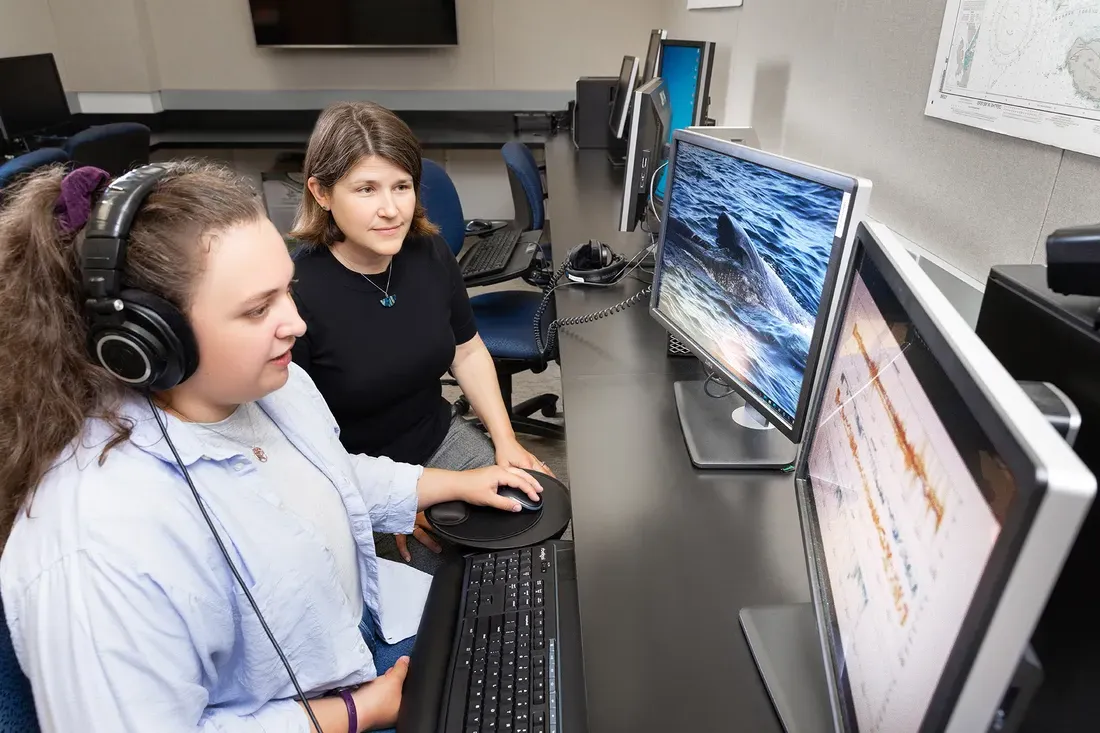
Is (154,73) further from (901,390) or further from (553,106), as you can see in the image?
(901,390)

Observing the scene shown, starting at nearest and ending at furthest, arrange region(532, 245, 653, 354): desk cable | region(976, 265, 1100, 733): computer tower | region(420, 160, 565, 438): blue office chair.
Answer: region(976, 265, 1100, 733): computer tower → region(532, 245, 653, 354): desk cable → region(420, 160, 565, 438): blue office chair

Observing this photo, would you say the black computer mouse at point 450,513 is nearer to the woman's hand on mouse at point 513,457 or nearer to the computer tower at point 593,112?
the woman's hand on mouse at point 513,457

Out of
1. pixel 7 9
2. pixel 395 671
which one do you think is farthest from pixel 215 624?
pixel 7 9

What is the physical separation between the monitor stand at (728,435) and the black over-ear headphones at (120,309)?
0.74m

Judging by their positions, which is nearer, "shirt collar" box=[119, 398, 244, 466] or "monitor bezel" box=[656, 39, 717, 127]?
"shirt collar" box=[119, 398, 244, 466]

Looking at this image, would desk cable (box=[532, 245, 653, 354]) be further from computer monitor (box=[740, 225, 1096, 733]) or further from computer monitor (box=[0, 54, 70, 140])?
computer monitor (box=[0, 54, 70, 140])

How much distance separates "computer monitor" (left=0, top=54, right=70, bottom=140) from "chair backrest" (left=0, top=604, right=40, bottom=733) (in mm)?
Result: 3955

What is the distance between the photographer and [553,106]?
4.48 metres

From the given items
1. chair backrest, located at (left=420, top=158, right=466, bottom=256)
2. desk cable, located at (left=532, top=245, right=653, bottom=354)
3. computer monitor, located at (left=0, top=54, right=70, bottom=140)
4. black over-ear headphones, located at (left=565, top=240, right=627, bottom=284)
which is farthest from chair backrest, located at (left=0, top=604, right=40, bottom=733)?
computer monitor, located at (left=0, top=54, right=70, bottom=140)

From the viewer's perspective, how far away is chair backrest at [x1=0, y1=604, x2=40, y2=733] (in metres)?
0.60

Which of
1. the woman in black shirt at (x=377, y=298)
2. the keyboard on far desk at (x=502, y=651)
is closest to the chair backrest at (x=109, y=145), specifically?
the woman in black shirt at (x=377, y=298)

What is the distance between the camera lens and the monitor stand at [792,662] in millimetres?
677

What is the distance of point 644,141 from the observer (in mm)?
1737

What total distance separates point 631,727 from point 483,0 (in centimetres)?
446
